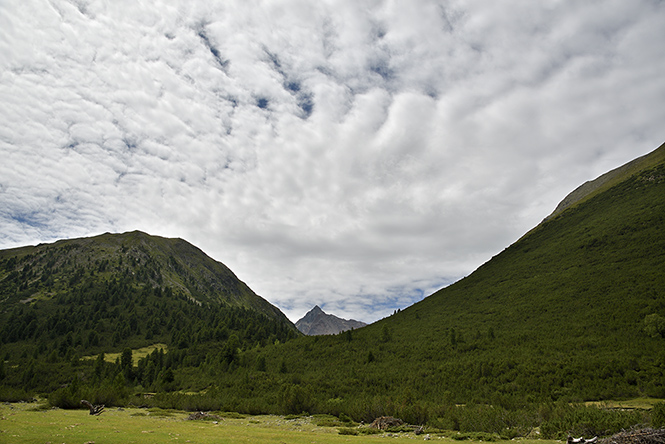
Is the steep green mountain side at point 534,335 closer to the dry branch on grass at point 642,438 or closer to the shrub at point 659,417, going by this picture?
the shrub at point 659,417

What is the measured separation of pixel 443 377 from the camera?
171 ft

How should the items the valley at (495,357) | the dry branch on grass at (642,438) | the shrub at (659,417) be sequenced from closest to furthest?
1. the dry branch on grass at (642,438)
2. the shrub at (659,417)
3. the valley at (495,357)

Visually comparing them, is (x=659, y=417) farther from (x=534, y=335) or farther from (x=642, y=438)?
(x=534, y=335)

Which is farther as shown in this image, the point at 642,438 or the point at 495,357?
the point at 495,357

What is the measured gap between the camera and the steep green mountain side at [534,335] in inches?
1547

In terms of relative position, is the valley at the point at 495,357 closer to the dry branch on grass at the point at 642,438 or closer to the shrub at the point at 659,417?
the shrub at the point at 659,417

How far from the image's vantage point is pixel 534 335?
57.9 metres

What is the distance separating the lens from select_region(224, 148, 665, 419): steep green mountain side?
39.3m

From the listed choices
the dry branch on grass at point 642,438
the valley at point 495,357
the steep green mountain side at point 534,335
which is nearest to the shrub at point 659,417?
→ the valley at point 495,357

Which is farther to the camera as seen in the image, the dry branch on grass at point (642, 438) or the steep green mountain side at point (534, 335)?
the steep green mountain side at point (534, 335)

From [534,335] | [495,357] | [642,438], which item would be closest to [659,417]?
[642,438]

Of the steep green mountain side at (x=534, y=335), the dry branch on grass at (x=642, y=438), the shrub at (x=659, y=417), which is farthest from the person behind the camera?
the steep green mountain side at (x=534, y=335)

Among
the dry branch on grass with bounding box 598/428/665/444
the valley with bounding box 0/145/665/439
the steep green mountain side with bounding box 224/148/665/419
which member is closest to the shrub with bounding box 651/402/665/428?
the valley with bounding box 0/145/665/439

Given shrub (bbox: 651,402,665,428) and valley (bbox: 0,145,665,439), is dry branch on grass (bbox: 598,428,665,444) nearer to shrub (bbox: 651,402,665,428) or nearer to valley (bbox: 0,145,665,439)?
shrub (bbox: 651,402,665,428)
